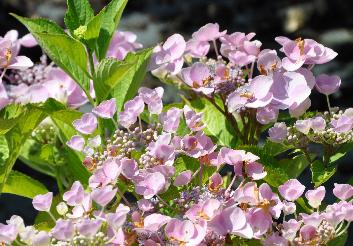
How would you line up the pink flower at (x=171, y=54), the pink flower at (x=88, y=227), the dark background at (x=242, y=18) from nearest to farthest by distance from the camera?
the pink flower at (x=88, y=227) → the pink flower at (x=171, y=54) → the dark background at (x=242, y=18)

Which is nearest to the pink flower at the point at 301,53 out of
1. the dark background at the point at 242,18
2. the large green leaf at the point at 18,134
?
the large green leaf at the point at 18,134

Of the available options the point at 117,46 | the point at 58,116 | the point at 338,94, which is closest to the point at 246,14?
the point at 338,94

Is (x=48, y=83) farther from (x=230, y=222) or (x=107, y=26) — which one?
(x=230, y=222)

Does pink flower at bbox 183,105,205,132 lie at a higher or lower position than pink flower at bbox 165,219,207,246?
higher

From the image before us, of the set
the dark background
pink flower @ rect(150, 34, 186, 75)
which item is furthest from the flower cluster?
the dark background

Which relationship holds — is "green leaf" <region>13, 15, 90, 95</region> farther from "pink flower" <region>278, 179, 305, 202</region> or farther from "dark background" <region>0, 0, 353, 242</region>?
"dark background" <region>0, 0, 353, 242</region>

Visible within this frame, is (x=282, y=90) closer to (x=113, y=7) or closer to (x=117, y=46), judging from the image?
(x=113, y=7)

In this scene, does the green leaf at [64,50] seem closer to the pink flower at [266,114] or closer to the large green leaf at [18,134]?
the large green leaf at [18,134]
